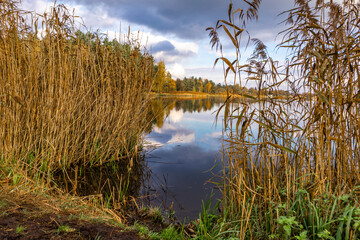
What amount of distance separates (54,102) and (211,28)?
2630 millimetres

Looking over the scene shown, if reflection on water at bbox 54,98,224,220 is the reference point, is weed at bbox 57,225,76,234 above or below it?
above

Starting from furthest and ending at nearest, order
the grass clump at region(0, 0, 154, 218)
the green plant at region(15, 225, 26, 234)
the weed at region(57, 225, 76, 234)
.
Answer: the grass clump at region(0, 0, 154, 218) < the weed at region(57, 225, 76, 234) < the green plant at region(15, 225, 26, 234)

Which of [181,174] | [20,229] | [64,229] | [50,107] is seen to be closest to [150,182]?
[181,174]

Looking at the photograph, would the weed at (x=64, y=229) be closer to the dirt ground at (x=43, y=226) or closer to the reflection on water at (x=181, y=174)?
the dirt ground at (x=43, y=226)

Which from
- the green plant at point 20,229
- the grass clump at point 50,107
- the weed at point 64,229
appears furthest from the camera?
the grass clump at point 50,107

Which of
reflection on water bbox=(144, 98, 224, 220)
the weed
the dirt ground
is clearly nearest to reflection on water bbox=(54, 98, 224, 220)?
reflection on water bbox=(144, 98, 224, 220)

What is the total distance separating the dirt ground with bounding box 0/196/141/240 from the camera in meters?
1.56

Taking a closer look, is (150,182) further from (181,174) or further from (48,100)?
(48,100)

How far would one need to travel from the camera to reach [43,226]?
1.70 meters

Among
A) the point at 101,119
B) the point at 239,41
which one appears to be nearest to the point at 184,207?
the point at 101,119

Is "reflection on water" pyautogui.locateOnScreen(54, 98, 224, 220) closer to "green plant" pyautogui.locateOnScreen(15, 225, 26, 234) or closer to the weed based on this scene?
the weed

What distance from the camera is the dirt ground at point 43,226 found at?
5.12ft

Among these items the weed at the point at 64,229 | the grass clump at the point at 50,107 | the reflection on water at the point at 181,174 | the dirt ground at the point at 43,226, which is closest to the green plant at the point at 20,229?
the dirt ground at the point at 43,226

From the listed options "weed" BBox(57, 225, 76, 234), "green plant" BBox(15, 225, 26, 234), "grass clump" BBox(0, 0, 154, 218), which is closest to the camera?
"green plant" BBox(15, 225, 26, 234)
